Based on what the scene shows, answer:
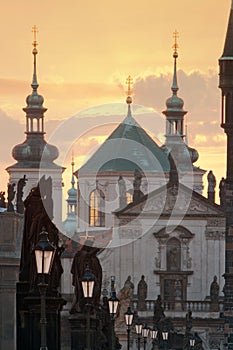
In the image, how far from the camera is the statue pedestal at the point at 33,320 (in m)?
44.5

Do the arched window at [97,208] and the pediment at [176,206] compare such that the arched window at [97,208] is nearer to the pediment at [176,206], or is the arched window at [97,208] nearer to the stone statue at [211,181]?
the stone statue at [211,181]

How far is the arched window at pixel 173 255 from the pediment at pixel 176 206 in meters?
1.60

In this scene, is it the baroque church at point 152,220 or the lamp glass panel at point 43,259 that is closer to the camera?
the lamp glass panel at point 43,259

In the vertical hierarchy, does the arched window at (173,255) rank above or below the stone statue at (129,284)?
above

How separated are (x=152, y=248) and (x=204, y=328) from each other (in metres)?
8.92

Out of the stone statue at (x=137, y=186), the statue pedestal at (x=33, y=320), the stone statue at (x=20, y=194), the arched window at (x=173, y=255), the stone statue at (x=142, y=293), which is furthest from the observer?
the stone statue at (x=137, y=186)

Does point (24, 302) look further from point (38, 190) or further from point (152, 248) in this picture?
point (152, 248)

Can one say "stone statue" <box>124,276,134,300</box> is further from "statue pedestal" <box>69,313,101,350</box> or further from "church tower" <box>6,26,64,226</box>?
"statue pedestal" <box>69,313,101,350</box>

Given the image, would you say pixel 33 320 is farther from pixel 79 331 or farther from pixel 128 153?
pixel 128 153

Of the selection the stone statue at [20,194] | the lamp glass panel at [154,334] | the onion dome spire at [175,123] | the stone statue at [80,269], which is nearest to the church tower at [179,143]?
the onion dome spire at [175,123]

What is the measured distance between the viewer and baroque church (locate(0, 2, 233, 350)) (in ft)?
448

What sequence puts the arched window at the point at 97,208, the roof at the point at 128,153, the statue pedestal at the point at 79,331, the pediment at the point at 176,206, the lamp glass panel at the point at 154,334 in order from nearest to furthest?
the statue pedestal at the point at 79,331 → the lamp glass panel at the point at 154,334 → the pediment at the point at 176,206 → the arched window at the point at 97,208 → the roof at the point at 128,153

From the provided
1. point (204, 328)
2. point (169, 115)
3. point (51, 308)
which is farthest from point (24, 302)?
point (169, 115)

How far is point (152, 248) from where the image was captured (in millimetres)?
141625
